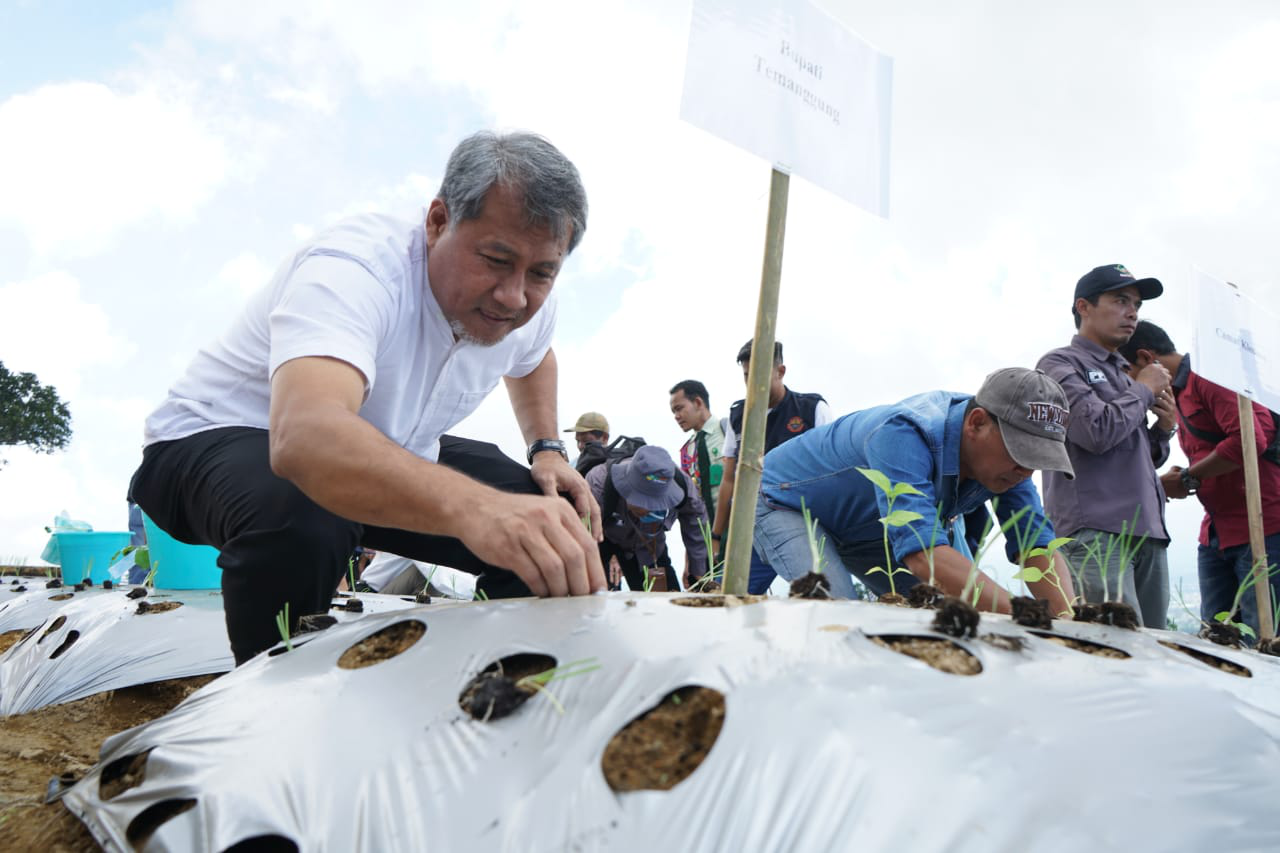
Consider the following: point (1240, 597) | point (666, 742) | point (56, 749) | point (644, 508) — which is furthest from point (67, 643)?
point (1240, 597)

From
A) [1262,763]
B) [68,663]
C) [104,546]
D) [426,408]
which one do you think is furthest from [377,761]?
[104,546]

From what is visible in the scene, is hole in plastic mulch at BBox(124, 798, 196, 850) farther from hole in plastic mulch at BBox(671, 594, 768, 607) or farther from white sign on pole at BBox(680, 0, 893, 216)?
white sign on pole at BBox(680, 0, 893, 216)

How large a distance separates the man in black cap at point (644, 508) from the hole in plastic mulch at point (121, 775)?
276 centimetres

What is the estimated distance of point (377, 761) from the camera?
0.84m

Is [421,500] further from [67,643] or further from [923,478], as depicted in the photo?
[67,643]

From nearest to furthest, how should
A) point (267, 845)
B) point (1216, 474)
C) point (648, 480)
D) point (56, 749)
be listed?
point (267, 845) < point (56, 749) < point (1216, 474) < point (648, 480)

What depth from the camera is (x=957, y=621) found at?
94 centimetres

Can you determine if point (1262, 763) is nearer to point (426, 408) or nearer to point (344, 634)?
point (344, 634)

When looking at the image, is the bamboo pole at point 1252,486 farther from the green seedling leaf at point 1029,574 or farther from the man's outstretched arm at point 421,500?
the man's outstretched arm at point 421,500

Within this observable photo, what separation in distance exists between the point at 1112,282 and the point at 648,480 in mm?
2109

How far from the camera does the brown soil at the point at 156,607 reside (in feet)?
8.32

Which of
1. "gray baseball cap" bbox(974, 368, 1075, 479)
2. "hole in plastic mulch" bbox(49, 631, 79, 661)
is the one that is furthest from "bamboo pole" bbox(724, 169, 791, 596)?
"hole in plastic mulch" bbox(49, 631, 79, 661)

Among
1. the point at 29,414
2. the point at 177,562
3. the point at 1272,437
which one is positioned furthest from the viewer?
the point at 29,414

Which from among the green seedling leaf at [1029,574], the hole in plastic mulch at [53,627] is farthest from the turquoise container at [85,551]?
the green seedling leaf at [1029,574]
